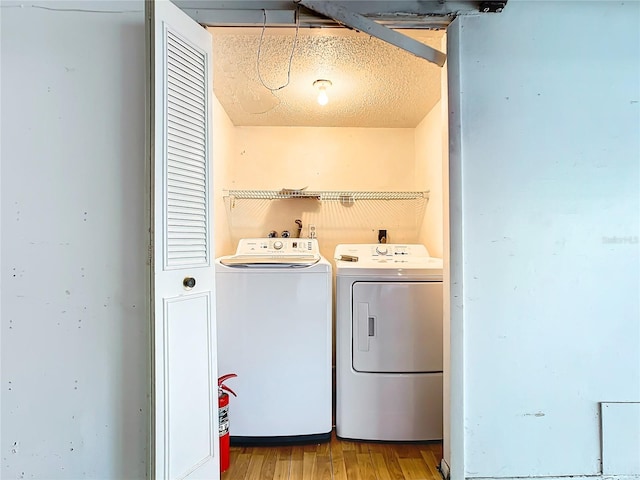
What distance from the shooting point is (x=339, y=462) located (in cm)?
170

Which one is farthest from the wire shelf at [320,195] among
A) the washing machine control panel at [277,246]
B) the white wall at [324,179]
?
the washing machine control panel at [277,246]

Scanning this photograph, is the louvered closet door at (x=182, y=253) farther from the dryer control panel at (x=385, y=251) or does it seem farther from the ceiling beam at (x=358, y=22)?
the dryer control panel at (x=385, y=251)

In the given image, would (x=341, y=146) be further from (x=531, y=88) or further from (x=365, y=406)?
(x=365, y=406)

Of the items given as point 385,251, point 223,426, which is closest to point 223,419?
point 223,426

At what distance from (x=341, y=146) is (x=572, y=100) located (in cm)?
170

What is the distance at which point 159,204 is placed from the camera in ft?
4.21

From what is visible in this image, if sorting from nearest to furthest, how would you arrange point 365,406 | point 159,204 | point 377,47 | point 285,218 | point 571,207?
point 159,204
point 571,207
point 377,47
point 365,406
point 285,218

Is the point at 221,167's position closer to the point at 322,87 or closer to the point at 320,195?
the point at 320,195

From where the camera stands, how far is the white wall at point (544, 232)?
4.90 feet

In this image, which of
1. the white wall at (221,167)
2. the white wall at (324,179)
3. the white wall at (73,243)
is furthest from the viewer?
the white wall at (324,179)

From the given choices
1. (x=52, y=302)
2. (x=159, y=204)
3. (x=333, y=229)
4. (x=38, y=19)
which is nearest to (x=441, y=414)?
(x=333, y=229)

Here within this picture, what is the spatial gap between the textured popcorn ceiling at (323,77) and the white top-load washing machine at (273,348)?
3.64ft

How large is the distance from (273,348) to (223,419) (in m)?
0.41

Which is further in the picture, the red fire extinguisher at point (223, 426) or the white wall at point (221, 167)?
the white wall at point (221, 167)
